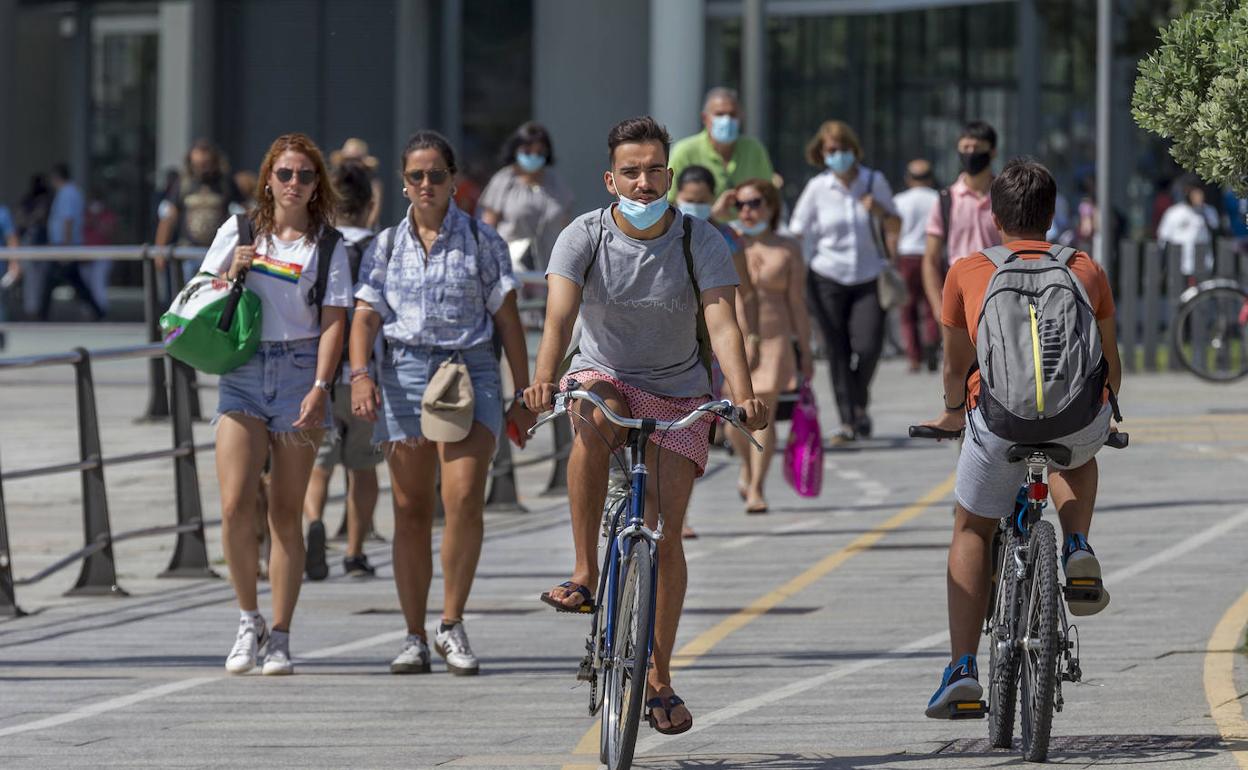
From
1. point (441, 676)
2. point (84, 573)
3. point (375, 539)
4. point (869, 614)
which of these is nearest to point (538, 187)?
point (375, 539)

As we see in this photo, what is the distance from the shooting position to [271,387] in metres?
8.95

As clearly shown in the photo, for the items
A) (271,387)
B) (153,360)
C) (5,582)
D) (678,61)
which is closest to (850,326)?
(153,360)

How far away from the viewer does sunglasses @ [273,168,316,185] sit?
8977 millimetres

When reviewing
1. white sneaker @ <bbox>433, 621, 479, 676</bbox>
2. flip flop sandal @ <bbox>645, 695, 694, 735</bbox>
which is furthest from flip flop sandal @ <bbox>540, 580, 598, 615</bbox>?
white sneaker @ <bbox>433, 621, 479, 676</bbox>

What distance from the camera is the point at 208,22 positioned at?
33.5 m

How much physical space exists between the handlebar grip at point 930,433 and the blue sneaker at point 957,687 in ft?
1.95

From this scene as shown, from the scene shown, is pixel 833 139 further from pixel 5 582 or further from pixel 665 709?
pixel 665 709

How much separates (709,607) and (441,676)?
1796 mm

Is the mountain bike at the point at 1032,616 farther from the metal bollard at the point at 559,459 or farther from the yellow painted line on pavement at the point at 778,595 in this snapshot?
the metal bollard at the point at 559,459

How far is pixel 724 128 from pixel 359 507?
3.53 metres

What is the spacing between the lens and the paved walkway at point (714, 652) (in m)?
7.38

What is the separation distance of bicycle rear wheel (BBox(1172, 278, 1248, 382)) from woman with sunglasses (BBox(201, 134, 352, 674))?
40.5 ft

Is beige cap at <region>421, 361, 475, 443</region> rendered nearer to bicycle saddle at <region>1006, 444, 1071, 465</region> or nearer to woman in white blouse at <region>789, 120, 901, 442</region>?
bicycle saddle at <region>1006, 444, 1071, 465</region>

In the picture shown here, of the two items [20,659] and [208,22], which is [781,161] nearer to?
[208,22]
